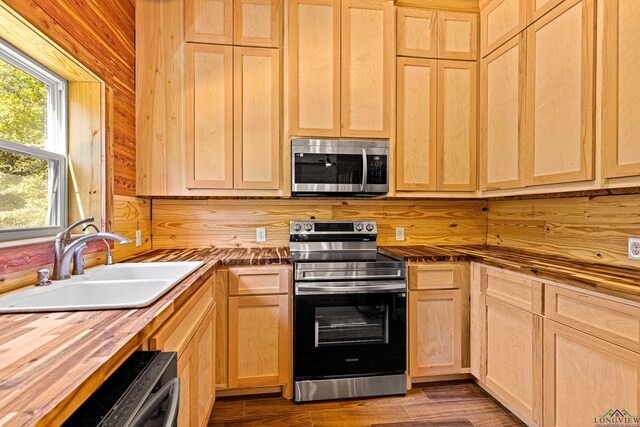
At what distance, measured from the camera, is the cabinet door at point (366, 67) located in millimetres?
2178

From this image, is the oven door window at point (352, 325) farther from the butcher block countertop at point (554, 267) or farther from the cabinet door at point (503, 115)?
the cabinet door at point (503, 115)

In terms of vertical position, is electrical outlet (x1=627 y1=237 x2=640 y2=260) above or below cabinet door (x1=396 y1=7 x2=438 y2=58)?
below

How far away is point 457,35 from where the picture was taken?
2.31m

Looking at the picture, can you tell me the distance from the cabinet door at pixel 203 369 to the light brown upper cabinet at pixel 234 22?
5.62 feet

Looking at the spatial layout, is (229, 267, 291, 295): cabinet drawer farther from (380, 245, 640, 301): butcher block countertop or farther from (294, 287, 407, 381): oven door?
(380, 245, 640, 301): butcher block countertop

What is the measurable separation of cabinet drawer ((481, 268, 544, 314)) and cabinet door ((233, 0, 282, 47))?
2.02 m

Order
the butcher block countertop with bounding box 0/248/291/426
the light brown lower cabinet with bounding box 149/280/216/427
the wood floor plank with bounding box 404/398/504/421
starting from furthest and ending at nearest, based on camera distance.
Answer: the wood floor plank with bounding box 404/398/504/421
the light brown lower cabinet with bounding box 149/280/216/427
the butcher block countertop with bounding box 0/248/291/426

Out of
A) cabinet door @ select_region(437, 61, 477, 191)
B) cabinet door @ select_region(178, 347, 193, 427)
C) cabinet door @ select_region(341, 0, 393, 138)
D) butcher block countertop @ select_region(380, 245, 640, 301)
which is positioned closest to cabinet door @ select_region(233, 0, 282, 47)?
cabinet door @ select_region(341, 0, 393, 138)

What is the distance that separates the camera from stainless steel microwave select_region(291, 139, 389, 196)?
2.12m

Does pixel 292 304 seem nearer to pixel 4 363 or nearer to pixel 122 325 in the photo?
pixel 122 325

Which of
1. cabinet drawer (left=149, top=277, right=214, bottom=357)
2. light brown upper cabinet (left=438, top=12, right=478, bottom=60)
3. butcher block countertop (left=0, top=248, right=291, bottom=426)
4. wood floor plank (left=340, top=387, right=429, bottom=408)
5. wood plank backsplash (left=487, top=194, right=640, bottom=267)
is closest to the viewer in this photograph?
butcher block countertop (left=0, top=248, right=291, bottom=426)

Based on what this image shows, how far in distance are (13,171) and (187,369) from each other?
43.8 inches

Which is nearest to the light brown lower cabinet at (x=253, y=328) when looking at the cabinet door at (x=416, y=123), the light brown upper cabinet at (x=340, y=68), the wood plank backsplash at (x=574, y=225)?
the light brown upper cabinet at (x=340, y=68)

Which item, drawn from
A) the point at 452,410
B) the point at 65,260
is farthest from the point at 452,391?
the point at 65,260
